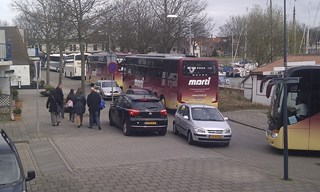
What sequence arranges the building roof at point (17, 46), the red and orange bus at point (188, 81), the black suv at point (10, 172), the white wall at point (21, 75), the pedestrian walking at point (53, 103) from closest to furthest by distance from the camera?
the black suv at point (10, 172)
the pedestrian walking at point (53, 103)
the red and orange bus at point (188, 81)
the building roof at point (17, 46)
the white wall at point (21, 75)

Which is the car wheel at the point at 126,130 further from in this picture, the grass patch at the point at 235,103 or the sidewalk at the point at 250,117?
the grass patch at the point at 235,103

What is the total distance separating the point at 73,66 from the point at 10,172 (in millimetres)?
57660

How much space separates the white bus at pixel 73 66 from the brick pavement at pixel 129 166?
1719 inches

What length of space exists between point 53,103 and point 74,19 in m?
9.70

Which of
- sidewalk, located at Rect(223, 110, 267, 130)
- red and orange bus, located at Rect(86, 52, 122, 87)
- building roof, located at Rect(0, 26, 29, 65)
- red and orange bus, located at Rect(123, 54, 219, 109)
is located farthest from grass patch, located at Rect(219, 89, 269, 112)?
building roof, located at Rect(0, 26, 29, 65)

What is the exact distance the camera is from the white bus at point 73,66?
63281 mm

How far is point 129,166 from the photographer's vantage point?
13148mm

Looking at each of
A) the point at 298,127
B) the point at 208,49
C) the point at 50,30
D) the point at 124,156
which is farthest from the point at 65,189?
the point at 208,49

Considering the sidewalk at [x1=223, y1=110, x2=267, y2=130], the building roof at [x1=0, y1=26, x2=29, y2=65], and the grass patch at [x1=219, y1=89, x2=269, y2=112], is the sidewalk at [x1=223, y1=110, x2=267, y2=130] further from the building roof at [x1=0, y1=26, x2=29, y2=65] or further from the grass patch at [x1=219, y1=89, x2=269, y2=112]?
the building roof at [x1=0, y1=26, x2=29, y2=65]

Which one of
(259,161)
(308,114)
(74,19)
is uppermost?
(74,19)

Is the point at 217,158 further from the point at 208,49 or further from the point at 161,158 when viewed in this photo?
the point at 208,49

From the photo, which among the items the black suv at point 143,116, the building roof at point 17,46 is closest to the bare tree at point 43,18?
the building roof at point 17,46

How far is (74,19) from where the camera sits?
2953 centimetres

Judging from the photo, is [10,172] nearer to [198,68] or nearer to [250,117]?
[198,68]
